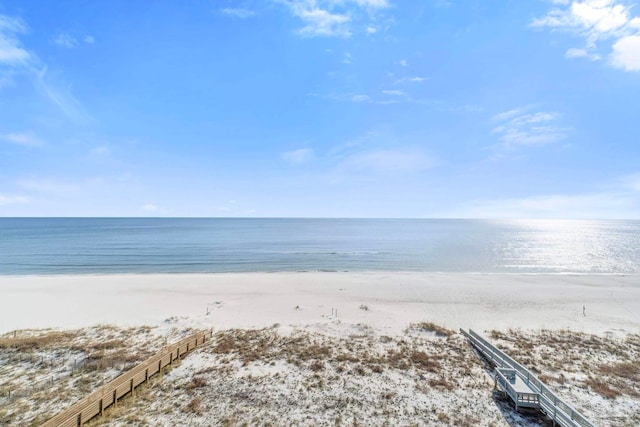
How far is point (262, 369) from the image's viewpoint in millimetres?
14180

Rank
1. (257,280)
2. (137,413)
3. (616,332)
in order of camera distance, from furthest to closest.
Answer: (257,280), (616,332), (137,413)

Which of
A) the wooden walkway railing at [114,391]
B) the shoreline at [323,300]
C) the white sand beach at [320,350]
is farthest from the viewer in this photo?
the shoreline at [323,300]

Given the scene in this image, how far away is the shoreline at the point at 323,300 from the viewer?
70.7ft

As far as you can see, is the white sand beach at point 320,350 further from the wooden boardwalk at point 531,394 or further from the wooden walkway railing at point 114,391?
the wooden boardwalk at point 531,394

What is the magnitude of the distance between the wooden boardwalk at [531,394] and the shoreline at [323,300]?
7181mm

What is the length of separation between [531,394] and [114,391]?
17.4 m

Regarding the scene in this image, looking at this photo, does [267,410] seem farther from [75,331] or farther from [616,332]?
[616,332]

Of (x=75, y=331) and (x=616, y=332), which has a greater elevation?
(x=75, y=331)

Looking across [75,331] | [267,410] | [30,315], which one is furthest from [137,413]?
[30,315]

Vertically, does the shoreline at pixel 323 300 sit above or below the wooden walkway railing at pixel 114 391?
below

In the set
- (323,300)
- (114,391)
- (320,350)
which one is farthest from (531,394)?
(323,300)

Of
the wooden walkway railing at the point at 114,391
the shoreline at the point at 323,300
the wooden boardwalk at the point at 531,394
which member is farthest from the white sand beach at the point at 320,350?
the wooden boardwalk at the point at 531,394

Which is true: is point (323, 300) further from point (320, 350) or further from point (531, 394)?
point (531, 394)

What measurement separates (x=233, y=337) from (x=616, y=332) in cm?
2701
